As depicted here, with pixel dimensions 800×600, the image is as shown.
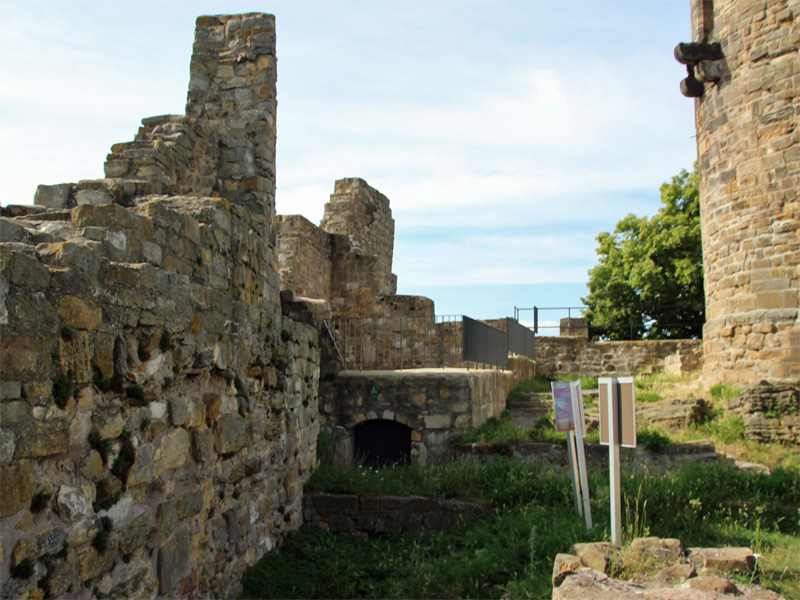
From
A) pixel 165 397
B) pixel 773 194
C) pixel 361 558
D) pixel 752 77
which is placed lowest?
pixel 361 558

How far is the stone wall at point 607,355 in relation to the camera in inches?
723

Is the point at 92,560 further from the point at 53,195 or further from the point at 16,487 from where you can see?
the point at 53,195

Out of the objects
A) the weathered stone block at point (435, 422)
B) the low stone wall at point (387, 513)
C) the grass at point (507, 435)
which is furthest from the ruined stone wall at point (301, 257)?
the low stone wall at point (387, 513)

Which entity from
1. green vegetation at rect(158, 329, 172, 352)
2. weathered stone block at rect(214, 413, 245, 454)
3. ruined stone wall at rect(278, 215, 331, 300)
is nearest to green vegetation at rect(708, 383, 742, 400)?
ruined stone wall at rect(278, 215, 331, 300)

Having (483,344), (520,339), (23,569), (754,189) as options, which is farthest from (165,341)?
(520,339)

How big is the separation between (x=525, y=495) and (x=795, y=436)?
18.4 ft

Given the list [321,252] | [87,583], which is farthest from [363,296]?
[87,583]

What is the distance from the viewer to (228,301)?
5.30 meters

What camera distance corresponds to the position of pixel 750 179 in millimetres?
12359

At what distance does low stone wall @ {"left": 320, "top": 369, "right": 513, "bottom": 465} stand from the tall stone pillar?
3.38 metres

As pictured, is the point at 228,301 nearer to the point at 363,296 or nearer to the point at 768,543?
the point at 768,543

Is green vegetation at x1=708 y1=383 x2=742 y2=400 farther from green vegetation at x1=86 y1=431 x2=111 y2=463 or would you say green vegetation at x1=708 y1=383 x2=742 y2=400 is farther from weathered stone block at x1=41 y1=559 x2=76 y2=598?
weathered stone block at x1=41 y1=559 x2=76 y2=598

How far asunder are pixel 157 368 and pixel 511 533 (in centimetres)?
370

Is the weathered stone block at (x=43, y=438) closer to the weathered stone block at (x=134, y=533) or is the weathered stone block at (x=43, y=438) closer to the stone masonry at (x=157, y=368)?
the stone masonry at (x=157, y=368)
